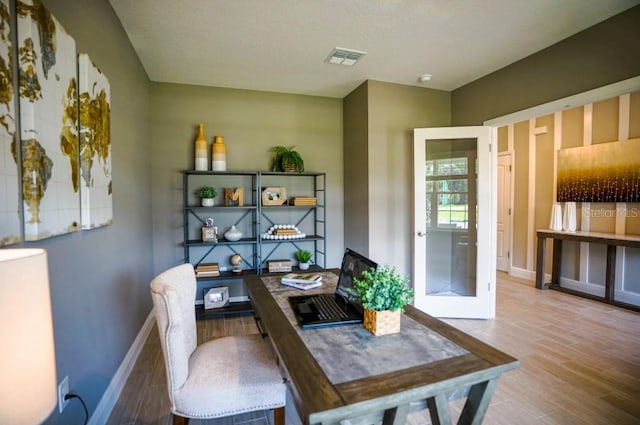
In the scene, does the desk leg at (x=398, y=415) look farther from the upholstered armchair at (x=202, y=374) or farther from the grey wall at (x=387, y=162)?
the grey wall at (x=387, y=162)

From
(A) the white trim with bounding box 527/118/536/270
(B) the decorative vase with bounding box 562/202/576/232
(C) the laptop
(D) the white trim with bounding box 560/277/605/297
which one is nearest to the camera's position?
(C) the laptop

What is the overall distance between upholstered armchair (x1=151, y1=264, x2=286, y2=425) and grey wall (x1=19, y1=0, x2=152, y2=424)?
456 mm

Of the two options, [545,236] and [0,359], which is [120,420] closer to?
[0,359]

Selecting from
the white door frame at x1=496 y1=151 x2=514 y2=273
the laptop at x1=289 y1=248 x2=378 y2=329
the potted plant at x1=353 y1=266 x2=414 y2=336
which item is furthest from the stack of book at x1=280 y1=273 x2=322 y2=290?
the white door frame at x1=496 y1=151 x2=514 y2=273

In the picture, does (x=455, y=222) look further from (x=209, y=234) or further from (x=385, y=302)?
(x=209, y=234)

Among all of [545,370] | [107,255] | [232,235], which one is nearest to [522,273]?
[545,370]

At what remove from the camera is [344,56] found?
2.95 metres

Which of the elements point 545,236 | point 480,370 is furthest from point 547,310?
point 480,370

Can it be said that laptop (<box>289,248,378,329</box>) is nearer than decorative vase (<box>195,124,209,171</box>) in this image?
Yes

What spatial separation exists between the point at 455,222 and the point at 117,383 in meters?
3.45

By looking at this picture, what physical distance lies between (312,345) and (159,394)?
62.1 inches

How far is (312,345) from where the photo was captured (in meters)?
1.16

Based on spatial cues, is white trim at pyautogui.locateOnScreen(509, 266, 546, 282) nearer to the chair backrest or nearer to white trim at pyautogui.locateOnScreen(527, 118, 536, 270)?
white trim at pyautogui.locateOnScreen(527, 118, 536, 270)

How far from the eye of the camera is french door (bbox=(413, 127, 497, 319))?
3354 mm
